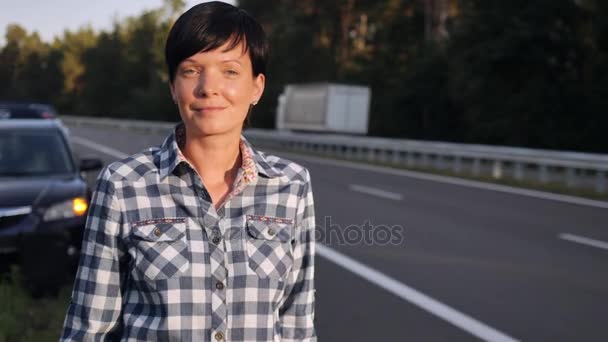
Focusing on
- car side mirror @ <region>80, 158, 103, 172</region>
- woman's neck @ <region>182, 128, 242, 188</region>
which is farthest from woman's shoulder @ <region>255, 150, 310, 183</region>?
car side mirror @ <region>80, 158, 103, 172</region>

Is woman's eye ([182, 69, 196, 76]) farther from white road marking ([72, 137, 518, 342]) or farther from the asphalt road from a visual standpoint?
white road marking ([72, 137, 518, 342])

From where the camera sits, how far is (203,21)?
2.35 meters

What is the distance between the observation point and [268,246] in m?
2.39

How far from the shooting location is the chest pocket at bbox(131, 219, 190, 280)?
2285mm

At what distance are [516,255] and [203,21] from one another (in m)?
8.20

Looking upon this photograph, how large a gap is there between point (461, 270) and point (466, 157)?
48.8 feet

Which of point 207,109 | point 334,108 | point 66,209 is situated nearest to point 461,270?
point 66,209

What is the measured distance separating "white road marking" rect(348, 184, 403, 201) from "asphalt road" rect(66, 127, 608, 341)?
7.2 inches

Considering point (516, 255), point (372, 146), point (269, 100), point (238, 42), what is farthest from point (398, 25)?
point (238, 42)

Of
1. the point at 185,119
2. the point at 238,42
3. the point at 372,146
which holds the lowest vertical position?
the point at 372,146

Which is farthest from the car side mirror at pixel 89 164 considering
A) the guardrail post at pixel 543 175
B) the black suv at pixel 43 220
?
the guardrail post at pixel 543 175

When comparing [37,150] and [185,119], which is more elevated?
[185,119]

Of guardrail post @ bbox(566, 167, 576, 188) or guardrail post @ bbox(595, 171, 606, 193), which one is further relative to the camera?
guardrail post @ bbox(566, 167, 576, 188)

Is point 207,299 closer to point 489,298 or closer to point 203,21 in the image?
point 203,21
